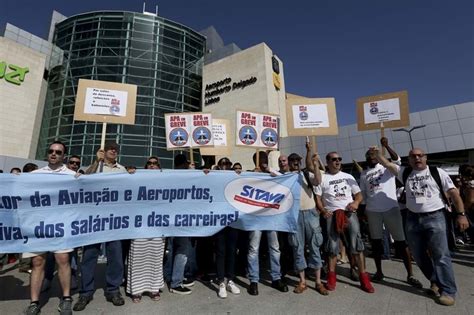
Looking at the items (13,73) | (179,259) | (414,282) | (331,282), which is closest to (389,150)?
(414,282)

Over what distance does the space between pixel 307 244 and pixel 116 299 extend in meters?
2.57

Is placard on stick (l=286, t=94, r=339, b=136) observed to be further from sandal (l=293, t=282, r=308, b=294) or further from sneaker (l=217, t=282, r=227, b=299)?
sneaker (l=217, t=282, r=227, b=299)

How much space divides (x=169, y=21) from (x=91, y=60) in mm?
8706

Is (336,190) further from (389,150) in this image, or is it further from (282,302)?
(282,302)

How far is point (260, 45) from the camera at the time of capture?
2512 cm

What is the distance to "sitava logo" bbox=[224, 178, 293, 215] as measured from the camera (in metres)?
3.84

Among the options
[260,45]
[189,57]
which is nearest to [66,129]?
[189,57]

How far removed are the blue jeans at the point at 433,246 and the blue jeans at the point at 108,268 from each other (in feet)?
12.3

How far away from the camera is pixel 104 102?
481 cm

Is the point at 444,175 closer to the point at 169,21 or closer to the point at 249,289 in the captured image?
the point at 249,289

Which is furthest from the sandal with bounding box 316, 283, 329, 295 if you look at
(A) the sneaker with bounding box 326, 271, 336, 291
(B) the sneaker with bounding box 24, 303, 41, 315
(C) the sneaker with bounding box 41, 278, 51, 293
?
(C) the sneaker with bounding box 41, 278, 51, 293

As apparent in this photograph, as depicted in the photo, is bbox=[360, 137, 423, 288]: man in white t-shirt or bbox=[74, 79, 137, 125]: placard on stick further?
bbox=[74, 79, 137, 125]: placard on stick

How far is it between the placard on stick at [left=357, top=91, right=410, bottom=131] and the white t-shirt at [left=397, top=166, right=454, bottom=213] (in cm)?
153

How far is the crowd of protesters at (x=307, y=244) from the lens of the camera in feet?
10.9
